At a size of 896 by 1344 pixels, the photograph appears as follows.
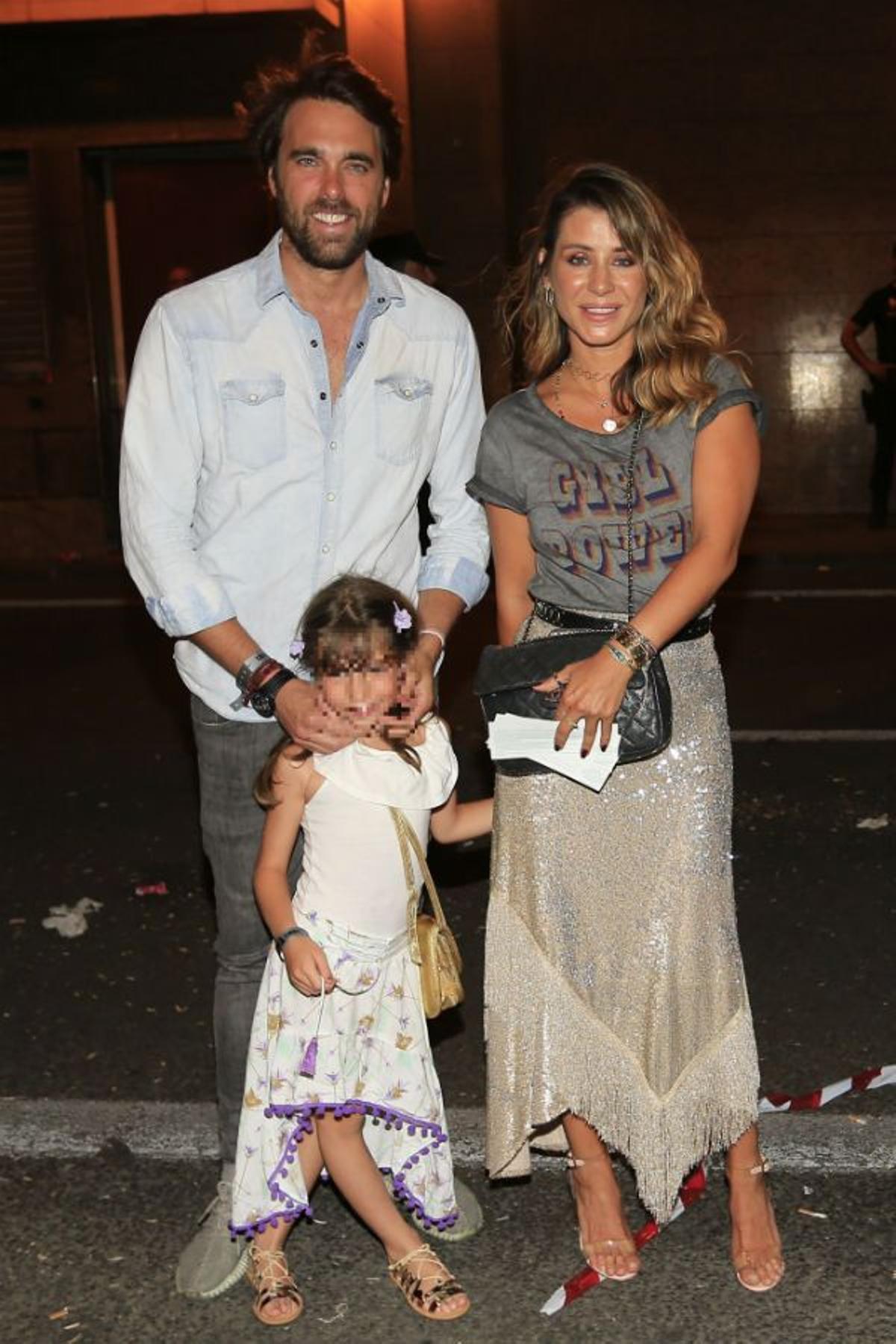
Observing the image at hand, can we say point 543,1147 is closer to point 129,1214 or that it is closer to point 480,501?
point 129,1214

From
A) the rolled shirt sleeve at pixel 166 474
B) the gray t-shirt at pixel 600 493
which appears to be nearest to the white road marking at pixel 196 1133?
the gray t-shirt at pixel 600 493

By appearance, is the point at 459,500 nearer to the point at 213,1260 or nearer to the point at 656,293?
the point at 656,293

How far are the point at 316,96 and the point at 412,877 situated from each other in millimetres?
1566

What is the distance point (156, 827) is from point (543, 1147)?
11.9 feet

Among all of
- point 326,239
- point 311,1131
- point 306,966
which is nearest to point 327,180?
point 326,239

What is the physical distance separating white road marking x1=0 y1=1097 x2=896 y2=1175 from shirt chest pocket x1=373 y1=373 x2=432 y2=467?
1.69m

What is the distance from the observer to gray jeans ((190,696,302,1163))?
3.79 m

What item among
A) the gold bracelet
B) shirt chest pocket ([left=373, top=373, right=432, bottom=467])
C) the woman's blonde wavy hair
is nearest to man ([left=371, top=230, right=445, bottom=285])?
shirt chest pocket ([left=373, top=373, right=432, bottom=467])

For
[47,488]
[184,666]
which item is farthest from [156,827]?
[47,488]

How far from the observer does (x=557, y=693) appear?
11.6 ft

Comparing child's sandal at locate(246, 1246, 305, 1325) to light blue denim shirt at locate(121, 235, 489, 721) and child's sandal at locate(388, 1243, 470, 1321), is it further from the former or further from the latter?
light blue denim shirt at locate(121, 235, 489, 721)

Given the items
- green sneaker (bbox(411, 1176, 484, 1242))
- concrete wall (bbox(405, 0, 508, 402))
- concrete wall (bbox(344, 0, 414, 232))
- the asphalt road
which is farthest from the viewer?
concrete wall (bbox(405, 0, 508, 402))

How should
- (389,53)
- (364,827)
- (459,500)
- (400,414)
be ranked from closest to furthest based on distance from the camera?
1. (364,827)
2. (400,414)
3. (459,500)
4. (389,53)

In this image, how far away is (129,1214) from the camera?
13.5 feet
